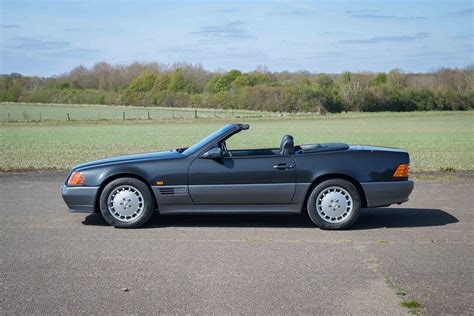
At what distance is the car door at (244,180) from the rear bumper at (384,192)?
38.2 inches

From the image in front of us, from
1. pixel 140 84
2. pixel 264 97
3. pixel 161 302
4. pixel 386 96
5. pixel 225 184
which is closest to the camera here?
pixel 161 302

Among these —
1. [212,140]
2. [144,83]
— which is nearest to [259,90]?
[144,83]

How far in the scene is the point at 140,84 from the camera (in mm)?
107500

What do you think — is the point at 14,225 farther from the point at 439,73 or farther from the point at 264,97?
the point at 439,73

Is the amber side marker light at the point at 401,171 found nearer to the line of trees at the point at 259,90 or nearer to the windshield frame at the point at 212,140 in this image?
the windshield frame at the point at 212,140

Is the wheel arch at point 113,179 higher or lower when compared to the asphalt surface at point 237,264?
higher

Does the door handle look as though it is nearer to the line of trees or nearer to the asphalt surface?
the asphalt surface

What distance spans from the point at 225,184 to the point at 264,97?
77.6m

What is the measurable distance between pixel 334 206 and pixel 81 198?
3226 mm

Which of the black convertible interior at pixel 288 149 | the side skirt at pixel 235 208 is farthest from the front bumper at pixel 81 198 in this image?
the black convertible interior at pixel 288 149

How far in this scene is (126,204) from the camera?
7895 millimetres

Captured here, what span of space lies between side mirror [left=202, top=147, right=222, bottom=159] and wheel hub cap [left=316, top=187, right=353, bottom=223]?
1.38 metres

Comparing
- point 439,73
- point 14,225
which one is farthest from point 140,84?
point 14,225

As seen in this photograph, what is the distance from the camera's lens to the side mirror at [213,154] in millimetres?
7859
